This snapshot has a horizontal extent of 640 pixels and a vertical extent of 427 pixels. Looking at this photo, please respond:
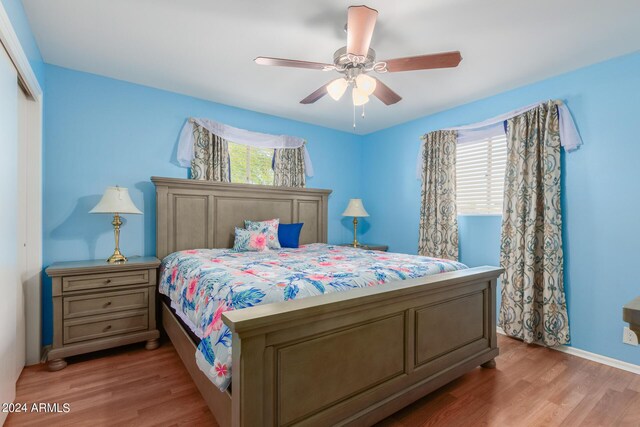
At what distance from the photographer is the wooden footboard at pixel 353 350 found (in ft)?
4.23

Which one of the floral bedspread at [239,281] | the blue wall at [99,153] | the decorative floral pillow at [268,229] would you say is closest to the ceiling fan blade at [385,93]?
the floral bedspread at [239,281]

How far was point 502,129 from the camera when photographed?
3295 millimetres

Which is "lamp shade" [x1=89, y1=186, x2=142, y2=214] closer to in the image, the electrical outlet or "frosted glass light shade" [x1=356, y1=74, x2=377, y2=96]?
"frosted glass light shade" [x1=356, y1=74, x2=377, y2=96]

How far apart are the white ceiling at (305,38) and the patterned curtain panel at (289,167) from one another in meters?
1.01

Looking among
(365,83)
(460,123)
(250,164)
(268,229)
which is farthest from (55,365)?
(460,123)

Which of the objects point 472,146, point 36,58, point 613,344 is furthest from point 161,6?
point 613,344

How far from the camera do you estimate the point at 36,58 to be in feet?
8.05

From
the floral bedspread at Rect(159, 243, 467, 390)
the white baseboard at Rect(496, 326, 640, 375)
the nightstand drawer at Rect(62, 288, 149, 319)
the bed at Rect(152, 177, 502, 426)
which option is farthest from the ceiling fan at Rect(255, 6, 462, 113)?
the white baseboard at Rect(496, 326, 640, 375)

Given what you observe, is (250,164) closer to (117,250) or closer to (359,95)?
(117,250)

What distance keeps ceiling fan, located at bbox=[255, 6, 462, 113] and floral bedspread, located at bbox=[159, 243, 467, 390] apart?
1.24 metres

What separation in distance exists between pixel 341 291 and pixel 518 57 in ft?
7.97

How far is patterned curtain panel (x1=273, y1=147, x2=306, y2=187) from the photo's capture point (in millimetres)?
4082

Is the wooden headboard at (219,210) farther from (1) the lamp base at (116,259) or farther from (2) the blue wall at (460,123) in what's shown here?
(1) the lamp base at (116,259)

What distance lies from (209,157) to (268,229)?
3.45 feet
